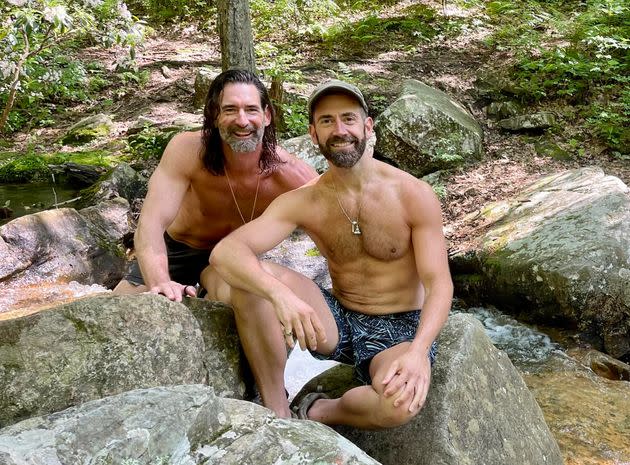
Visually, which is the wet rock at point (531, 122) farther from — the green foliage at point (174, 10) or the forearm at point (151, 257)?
the green foliage at point (174, 10)

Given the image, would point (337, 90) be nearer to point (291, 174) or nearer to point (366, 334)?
point (291, 174)

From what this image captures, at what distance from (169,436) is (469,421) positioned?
4.89ft

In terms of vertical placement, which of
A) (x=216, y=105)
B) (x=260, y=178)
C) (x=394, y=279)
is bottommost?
(x=394, y=279)

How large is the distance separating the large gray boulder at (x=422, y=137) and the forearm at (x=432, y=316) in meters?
5.06

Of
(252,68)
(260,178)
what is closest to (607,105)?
(252,68)

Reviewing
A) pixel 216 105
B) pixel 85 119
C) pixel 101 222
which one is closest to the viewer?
pixel 216 105

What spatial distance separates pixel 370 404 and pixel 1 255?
4757 millimetres

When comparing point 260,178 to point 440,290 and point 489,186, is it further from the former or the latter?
point 489,186

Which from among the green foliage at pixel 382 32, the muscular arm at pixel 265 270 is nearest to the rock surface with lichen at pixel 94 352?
the muscular arm at pixel 265 270

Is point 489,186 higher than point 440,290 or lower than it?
lower

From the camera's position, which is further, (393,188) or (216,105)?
(216,105)

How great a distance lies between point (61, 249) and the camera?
20.4ft

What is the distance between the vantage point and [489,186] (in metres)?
7.23

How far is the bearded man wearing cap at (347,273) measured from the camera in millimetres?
2797
